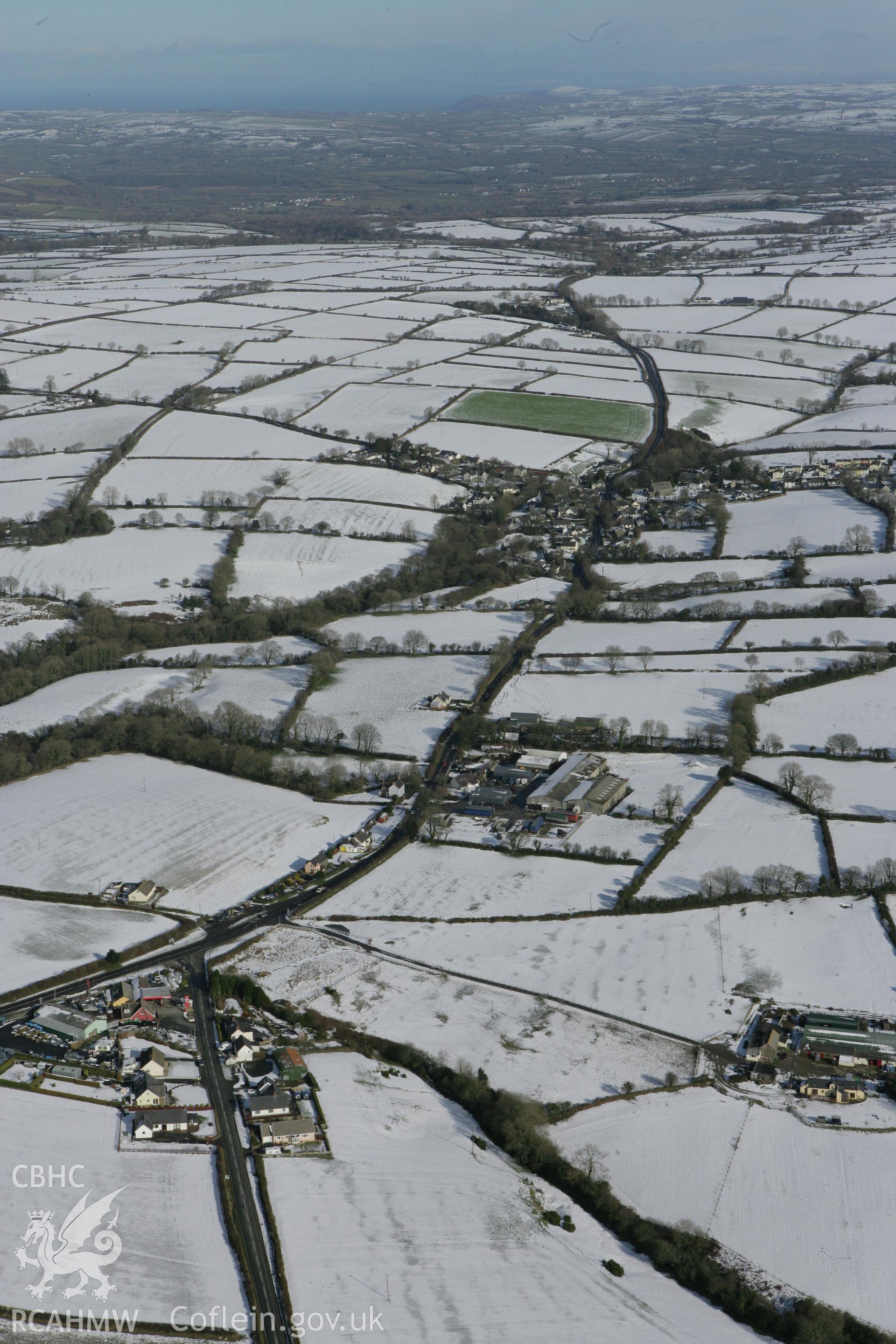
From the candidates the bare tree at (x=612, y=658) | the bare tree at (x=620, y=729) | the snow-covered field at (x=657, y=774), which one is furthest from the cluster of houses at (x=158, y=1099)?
the bare tree at (x=612, y=658)

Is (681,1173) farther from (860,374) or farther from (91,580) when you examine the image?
(860,374)

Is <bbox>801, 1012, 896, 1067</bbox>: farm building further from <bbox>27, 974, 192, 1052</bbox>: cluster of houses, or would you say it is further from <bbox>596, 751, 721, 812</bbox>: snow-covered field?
<bbox>27, 974, 192, 1052</bbox>: cluster of houses

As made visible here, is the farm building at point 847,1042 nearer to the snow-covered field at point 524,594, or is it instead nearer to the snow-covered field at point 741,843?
the snow-covered field at point 741,843

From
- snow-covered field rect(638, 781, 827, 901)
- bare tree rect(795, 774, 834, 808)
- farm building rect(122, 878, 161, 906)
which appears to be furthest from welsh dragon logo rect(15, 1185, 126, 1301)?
bare tree rect(795, 774, 834, 808)

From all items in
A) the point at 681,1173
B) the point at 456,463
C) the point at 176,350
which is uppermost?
the point at 176,350

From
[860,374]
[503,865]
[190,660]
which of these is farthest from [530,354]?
[503,865]

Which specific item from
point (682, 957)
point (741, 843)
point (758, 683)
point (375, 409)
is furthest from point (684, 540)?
point (682, 957)
